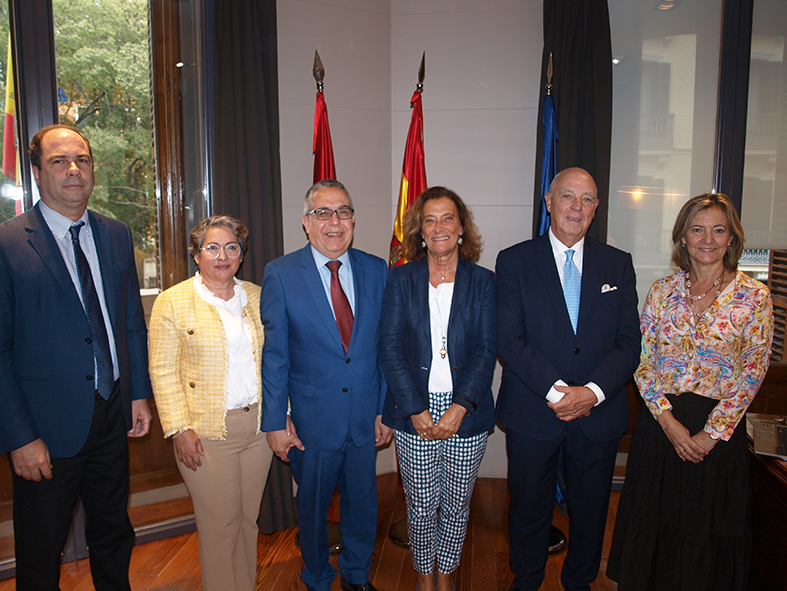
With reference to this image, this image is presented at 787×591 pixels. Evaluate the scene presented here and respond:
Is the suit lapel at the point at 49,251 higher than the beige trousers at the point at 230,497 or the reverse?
higher

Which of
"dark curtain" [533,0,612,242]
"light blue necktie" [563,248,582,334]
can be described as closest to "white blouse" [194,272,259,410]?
"light blue necktie" [563,248,582,334]

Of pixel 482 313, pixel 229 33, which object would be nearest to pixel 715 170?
pixel 482 313

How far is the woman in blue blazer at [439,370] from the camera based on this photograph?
7.17ft

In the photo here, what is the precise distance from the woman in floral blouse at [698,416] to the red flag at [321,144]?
200cm

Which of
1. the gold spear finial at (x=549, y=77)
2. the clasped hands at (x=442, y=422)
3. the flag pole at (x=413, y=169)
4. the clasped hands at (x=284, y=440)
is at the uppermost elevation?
the gold spear finial at (x=549, y=77)

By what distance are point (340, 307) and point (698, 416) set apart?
161 centimetres

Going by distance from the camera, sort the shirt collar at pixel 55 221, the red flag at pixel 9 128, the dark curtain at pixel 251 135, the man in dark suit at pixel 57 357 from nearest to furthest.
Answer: the man in dark suit at pixel 57 357
the shirt collar at pixel 55 221
the red flag at pixel 9 128
the dark curtain at pixel 251 135

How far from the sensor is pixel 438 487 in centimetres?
231

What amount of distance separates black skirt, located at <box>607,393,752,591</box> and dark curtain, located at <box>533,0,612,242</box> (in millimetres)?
1532

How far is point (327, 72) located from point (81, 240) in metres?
2.09

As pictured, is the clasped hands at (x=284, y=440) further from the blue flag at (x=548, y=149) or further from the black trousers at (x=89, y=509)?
the blue flag at (x=548, y=149)

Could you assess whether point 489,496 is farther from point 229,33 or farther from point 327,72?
point 229,33

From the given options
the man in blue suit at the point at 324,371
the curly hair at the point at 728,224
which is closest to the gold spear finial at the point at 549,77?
the curly hair at the point at 728,224

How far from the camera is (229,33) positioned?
9.30 feet
